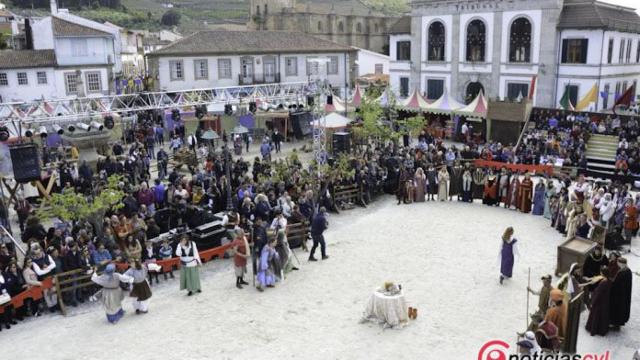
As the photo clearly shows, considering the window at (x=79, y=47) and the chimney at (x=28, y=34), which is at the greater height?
the chimney at (x=28, y=34)

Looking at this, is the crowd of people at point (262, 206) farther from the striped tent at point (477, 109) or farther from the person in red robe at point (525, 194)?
the striped tent at point (477, 109)

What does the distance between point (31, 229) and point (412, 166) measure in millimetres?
12349

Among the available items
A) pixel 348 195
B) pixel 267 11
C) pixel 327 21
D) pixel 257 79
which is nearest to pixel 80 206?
pixel 348 195

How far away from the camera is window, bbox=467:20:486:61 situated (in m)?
36.0

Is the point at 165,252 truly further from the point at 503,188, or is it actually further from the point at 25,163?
the point at 503,188

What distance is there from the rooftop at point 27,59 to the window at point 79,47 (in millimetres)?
1206

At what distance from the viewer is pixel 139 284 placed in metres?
11.7

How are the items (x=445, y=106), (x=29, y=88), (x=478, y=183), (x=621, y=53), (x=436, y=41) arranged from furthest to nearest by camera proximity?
(x=436, y=41), (x=29, y=88), (x=621, y=53), (x=445, y=106), (x=478, y=183)

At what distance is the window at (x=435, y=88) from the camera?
1527 inches

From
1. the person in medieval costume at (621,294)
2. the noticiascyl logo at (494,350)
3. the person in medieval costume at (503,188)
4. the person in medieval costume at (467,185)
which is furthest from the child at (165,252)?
the person in medieval costume at (503,188)

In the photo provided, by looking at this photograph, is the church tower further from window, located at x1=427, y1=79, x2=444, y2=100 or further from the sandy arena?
the sandy arena

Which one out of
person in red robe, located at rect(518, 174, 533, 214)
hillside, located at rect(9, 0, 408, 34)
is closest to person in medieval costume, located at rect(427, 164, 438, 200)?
person in red robe, located at rect(518, 174, 533, 214)

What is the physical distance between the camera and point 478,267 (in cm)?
1362

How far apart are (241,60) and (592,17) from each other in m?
22.0
